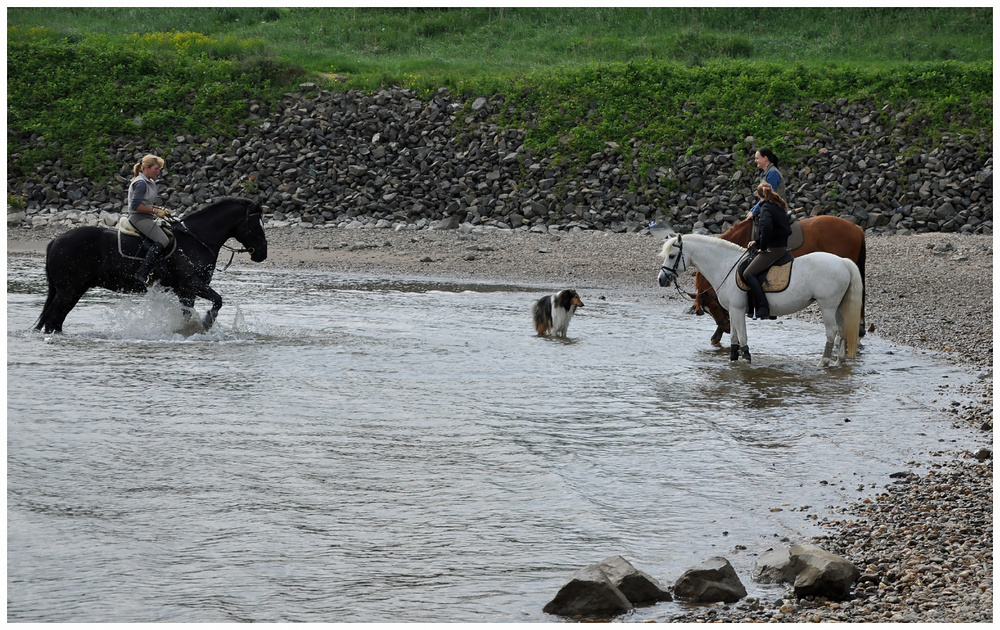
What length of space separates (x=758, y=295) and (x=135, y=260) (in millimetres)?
7332

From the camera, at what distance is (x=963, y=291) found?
669 inches

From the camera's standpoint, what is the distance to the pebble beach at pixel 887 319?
16.2ft

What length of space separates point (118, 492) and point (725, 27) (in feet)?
119

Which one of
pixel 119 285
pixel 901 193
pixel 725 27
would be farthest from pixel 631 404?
pixel 725 27

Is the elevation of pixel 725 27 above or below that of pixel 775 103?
above

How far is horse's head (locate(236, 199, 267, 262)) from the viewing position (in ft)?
42.9

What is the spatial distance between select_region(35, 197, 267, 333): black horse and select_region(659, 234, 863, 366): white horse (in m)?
5.43

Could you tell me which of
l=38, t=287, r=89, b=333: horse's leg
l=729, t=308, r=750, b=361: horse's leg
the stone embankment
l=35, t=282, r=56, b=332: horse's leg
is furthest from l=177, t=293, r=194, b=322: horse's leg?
the stone embankment

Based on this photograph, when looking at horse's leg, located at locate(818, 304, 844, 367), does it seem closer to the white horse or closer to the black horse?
the white horse

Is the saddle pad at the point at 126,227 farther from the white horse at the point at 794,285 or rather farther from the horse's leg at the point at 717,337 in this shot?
the horse's leg at the point at 717,337

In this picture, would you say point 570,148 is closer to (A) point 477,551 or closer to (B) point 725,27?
(B) point 725,27

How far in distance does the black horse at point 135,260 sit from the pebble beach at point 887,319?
6.81 m

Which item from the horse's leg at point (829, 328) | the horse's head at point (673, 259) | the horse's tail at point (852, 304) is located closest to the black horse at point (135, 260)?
the horse's head at point (673, 259)

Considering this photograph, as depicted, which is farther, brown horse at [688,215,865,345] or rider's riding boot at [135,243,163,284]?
brown horse at [688,215,865,345]
